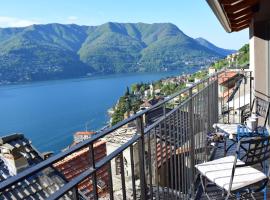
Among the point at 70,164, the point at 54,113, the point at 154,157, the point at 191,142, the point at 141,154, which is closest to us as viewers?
the point at 141,154

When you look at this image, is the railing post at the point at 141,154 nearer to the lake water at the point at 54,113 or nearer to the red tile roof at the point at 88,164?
the red tile roof at the point at 88,164

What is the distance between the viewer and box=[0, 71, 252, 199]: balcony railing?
133cm

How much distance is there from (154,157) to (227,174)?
32.4 inches

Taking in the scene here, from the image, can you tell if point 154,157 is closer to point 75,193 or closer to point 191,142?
point 75,193

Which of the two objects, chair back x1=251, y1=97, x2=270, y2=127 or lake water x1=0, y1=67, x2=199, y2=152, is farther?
lake water x1=0, y1=67, x2=199, y2=152

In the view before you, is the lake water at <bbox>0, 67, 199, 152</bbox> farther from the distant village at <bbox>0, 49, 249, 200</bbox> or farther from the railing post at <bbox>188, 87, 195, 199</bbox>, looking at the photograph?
the railing post at <bbox>188, 87, 195, 199</bbox>

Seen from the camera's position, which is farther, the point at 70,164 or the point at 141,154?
the point at 70,164

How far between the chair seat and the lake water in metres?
63.3

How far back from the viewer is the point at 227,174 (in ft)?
9.28

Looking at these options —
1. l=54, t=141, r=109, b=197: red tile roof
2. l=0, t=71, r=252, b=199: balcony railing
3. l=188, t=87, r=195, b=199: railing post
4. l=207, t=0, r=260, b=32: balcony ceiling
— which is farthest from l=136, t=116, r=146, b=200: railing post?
l=207, t=0, r=260, b=32: balcony ceiling

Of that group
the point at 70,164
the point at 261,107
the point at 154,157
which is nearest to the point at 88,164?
the point at 154,157

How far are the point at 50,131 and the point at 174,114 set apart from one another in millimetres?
77080

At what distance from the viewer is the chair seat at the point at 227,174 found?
262 centimetres

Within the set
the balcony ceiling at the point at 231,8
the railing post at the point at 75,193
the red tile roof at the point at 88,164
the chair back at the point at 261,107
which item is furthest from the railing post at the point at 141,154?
the chair back at the point at 261,107
